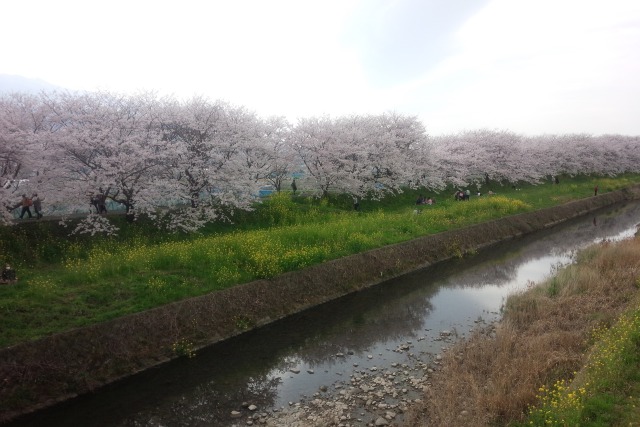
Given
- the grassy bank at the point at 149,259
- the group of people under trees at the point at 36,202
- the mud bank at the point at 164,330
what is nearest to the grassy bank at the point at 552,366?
the mud bank at the point at 164,330

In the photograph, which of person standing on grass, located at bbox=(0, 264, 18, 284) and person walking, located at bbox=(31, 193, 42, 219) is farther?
person walking, located at bbox=(31, 193, 42, 219)

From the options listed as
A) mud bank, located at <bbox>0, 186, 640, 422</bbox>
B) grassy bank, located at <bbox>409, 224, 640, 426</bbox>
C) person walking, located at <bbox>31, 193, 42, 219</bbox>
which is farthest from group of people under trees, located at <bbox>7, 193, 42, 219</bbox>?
grassy bank, located at <bbox>409, 224, 640, 426</bbox>

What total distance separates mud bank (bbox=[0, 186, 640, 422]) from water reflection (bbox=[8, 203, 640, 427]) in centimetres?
44

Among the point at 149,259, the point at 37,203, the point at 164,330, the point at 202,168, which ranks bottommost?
the point at 164,330

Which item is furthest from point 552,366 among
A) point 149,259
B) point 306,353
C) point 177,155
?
point 177,155

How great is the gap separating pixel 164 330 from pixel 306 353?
5169 mm

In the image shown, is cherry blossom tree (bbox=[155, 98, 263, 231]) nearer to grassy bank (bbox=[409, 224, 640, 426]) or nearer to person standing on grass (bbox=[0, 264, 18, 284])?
person standing on grass (bbox=[0, 264, 18, 284])

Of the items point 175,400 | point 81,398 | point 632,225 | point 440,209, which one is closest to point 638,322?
point 175,400

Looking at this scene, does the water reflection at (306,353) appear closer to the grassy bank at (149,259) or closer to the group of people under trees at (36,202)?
the grassy bank at (149,259)

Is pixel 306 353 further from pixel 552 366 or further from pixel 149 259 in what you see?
pixel 149 259

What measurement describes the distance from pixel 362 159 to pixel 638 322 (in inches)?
1122

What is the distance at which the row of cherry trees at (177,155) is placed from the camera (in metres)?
19.3

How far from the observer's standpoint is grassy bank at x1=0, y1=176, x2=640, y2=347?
1296 cm

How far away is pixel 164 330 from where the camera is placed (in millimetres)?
13969
